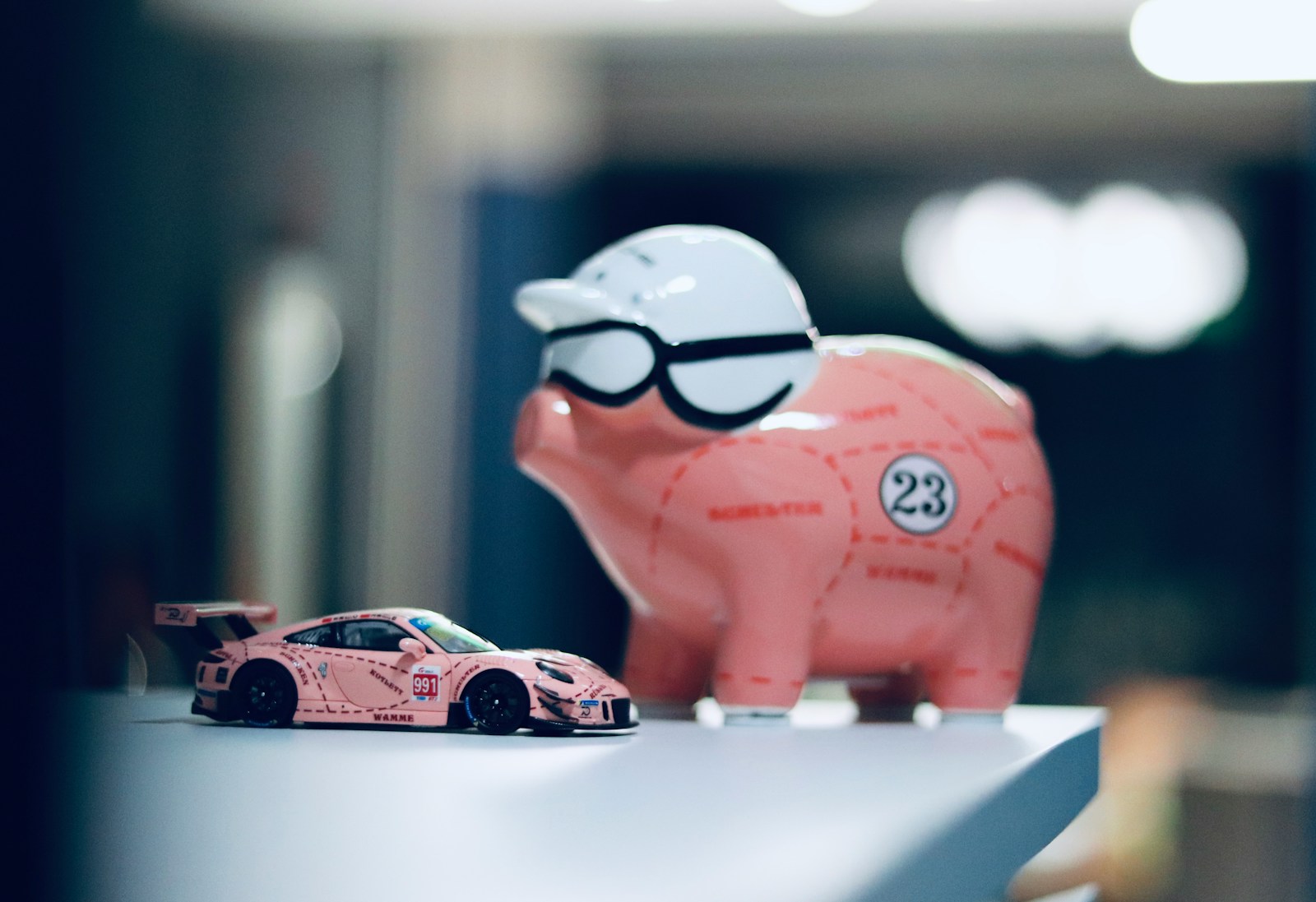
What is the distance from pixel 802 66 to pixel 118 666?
7.82ft

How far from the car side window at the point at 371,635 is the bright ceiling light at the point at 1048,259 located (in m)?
2.17

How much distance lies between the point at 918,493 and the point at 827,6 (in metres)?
1.74

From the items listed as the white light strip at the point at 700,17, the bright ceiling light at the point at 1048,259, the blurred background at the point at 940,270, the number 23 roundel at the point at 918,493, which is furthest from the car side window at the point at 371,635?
the bright ceiling light at the point at 1048,259

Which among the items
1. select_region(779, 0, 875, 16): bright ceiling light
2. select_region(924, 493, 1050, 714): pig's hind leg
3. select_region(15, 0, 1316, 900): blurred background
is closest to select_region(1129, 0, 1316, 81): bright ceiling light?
select_region(15, 0, 1316, 900): blurred background

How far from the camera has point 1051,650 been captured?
2.63 metres

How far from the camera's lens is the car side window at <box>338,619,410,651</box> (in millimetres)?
684

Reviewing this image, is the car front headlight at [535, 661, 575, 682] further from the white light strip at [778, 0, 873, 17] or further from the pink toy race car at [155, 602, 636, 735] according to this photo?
the white light strip at [778, 0, 873, 17]

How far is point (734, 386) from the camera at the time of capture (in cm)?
83

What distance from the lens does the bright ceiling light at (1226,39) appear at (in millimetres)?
2227

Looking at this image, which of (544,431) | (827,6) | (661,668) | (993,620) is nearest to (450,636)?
(544,431)

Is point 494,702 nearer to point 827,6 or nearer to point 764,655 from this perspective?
point 764,655

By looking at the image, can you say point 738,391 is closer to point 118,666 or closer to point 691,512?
point 691,512

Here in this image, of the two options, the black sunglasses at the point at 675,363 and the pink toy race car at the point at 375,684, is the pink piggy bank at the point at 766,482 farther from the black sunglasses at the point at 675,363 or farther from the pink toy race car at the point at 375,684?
the pink toy race car at the point at 375,684

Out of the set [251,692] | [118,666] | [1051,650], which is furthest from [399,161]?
[118,666]
